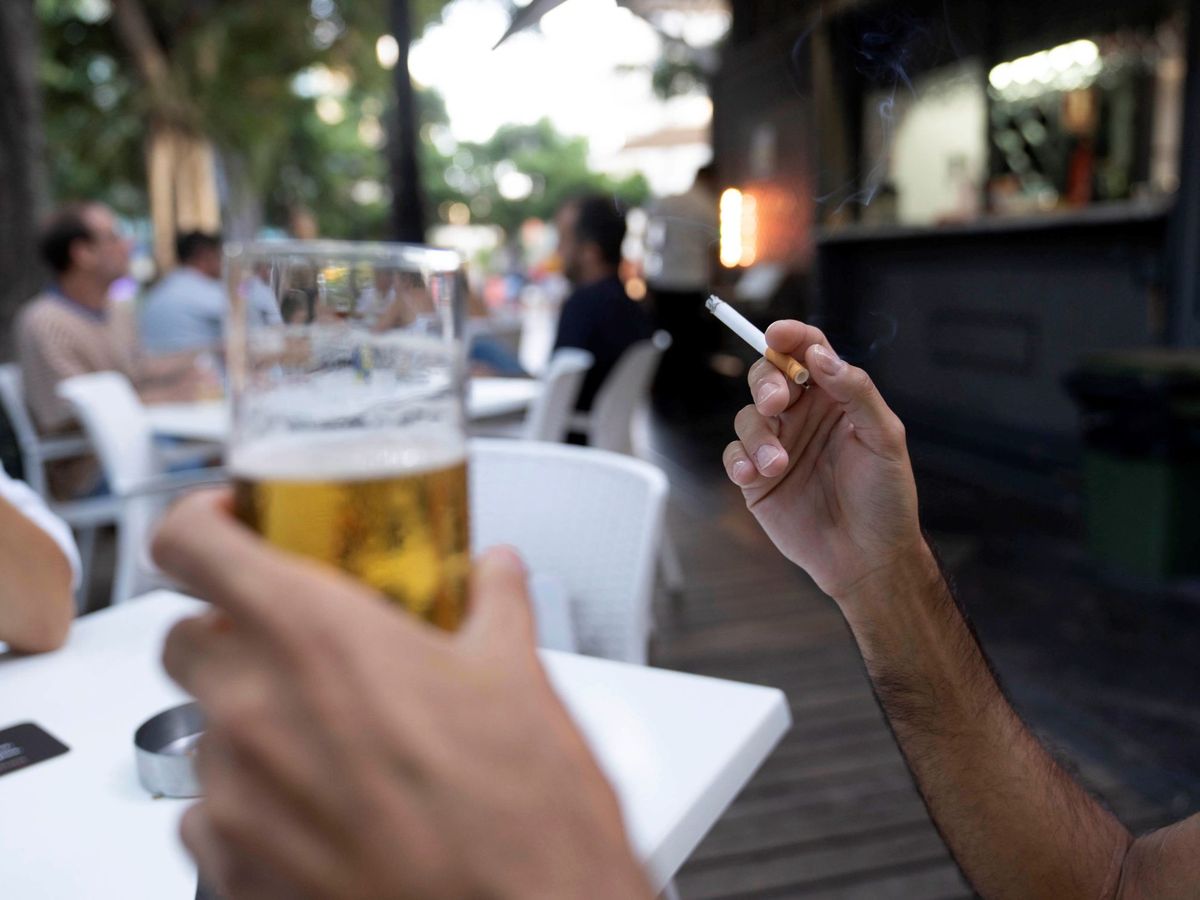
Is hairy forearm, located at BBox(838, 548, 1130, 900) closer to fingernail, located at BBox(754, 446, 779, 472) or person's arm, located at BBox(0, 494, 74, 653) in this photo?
fingernail, located at BBox(754, 446, 779, 472)

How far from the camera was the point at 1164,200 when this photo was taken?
4762 mm

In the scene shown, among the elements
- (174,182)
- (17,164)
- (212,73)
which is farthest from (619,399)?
(174,182)

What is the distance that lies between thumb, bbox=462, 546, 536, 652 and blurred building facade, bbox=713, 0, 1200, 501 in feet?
12.9

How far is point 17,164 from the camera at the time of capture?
5.15m

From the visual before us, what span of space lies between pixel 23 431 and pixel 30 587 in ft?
8.97

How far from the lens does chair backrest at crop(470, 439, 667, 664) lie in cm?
172

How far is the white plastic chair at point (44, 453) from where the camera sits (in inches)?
134

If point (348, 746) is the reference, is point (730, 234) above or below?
above

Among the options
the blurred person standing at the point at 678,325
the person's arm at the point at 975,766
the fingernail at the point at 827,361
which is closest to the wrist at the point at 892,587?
the person's arm at the point at 975,766

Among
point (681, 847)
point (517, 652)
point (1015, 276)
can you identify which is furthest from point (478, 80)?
point (1015, 276)

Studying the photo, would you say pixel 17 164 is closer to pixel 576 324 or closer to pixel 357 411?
pixel 576 324

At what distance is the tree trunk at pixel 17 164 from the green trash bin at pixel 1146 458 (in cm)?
522

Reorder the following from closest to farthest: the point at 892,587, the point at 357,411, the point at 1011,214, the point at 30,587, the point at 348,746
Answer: the point at 348,746
the point at 357,411
the point at 892,587
the point at 30,587
the point at 1011,214

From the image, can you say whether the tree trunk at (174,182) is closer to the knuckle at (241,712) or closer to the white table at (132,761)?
the white table at (132,761)
